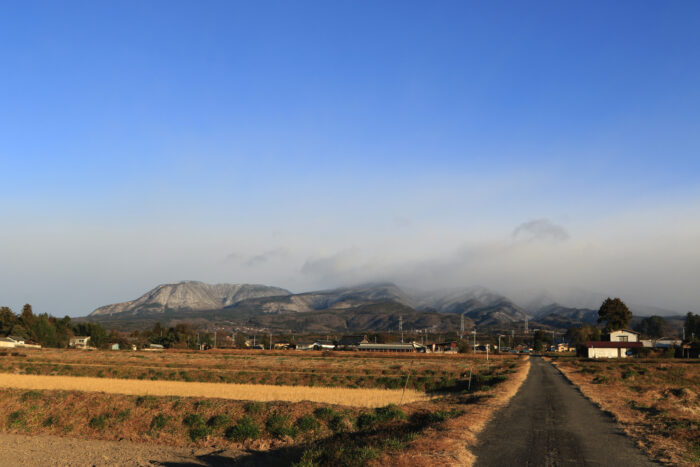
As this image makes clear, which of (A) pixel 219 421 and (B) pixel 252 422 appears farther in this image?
(A) pixel 219 421

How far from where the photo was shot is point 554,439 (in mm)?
20297

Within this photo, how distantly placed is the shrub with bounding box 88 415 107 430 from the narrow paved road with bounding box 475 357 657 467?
21.1 meters

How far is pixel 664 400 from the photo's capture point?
117ft

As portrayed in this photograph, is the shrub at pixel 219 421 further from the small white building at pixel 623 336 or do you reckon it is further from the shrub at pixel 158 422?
the small white building at pixel 623 336

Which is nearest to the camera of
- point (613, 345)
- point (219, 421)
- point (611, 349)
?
point (219, 421)

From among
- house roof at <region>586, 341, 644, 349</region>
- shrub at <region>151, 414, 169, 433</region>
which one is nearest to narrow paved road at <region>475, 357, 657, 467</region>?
shrub at <region>151, 414, 169, 433</region>

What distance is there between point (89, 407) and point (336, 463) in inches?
897

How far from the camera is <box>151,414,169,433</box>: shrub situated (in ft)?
93.6

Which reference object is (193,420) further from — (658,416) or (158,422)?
(658,416)

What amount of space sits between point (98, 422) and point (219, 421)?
7872mm

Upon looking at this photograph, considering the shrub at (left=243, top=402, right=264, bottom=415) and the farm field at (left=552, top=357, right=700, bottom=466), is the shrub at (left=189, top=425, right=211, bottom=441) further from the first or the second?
the farm field at (left=552, top=357, right=700, bottom=466)

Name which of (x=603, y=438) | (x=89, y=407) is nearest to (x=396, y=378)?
(x=89, y=407)

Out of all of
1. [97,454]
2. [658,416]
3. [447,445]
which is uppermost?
[447,445]

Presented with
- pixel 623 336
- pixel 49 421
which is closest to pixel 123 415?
pixel 49 421
